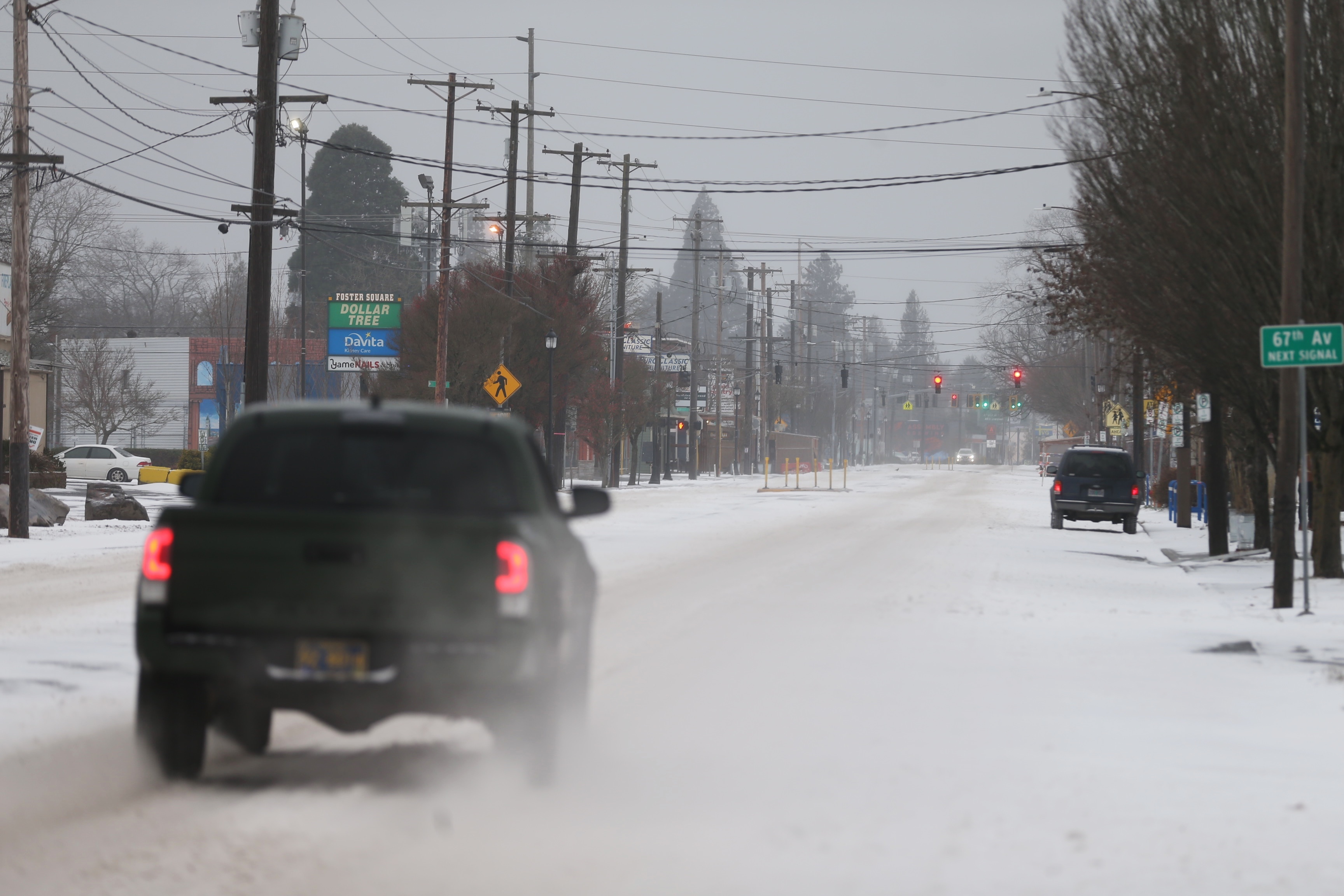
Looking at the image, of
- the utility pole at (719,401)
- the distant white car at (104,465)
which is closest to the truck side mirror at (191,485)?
the distant white car at (104,465)

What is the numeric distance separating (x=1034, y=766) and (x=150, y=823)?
4.51 m

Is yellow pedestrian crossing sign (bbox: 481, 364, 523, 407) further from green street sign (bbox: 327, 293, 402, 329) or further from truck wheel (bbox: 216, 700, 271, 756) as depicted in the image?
truck wheel (bbox: 216, 700, 271, 756)

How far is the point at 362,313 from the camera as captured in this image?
6291cm

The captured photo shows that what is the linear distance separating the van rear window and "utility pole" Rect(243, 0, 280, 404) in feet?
59.9

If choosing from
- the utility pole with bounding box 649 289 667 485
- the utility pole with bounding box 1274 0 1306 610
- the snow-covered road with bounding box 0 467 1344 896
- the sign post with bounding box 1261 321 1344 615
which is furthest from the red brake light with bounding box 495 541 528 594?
the utility pole with bounding box 649 289 667 485

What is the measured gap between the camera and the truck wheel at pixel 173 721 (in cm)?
708

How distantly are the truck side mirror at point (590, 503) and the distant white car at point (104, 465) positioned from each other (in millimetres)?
54967

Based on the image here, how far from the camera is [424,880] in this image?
19.3 ft

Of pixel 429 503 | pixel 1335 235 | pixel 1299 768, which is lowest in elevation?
pixel 1299 768

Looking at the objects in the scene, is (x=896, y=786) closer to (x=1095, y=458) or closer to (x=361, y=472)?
(x=361, y=472)

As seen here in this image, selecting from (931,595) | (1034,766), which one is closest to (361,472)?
(1034,766)

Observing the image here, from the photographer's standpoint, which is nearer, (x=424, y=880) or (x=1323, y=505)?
(x=424, y=880)

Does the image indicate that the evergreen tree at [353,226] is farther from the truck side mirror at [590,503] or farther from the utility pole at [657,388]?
the truck side mirror at [590,503]

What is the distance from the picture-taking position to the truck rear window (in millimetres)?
7574
